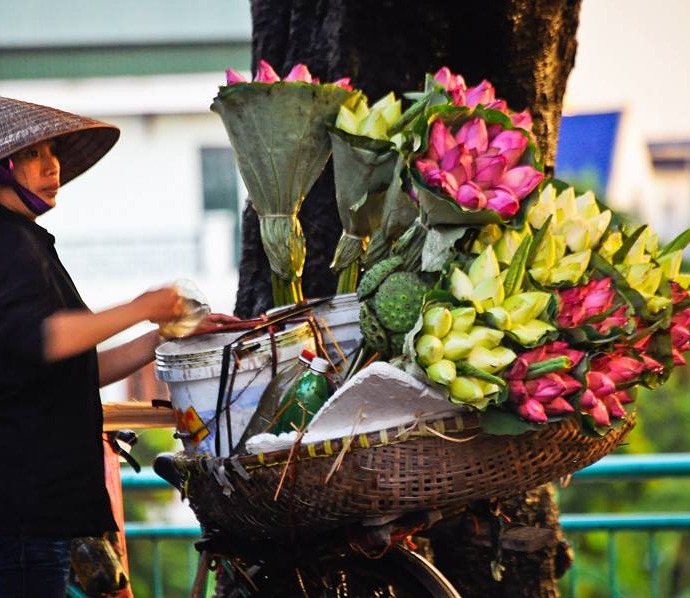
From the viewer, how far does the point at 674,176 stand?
17.3m

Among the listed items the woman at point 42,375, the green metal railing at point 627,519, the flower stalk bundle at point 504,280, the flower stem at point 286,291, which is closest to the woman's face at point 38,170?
the woman at point 42,375

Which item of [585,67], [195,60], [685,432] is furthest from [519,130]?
[585,67]

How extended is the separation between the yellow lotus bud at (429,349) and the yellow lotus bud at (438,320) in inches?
0.4

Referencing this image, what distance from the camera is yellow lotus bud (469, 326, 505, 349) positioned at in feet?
7.02

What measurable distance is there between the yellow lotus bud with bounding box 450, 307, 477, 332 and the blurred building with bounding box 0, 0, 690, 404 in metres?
11.7

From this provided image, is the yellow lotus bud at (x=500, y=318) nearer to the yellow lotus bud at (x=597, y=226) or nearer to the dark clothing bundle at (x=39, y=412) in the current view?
the yellow lotus bud at (x=597, y=226)

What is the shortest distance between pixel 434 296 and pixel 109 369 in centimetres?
100

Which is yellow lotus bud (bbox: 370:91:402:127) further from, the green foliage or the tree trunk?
the green foliage

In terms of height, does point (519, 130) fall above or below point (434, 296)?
above

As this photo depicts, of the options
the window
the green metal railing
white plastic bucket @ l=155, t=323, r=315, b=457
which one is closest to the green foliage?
the green metal railing

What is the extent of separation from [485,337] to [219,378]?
65 centimetres

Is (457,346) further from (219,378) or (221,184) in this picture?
(221,184)

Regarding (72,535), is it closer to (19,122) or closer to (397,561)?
(397,561)

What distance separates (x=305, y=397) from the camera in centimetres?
244
